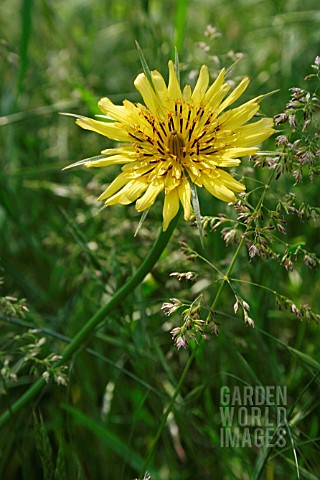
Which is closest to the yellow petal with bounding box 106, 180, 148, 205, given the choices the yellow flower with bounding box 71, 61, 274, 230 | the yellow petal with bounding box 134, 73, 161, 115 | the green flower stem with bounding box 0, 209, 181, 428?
the yellow flower with bounding box 71, 61, 274, 230

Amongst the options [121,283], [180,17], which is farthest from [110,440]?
[180,17]

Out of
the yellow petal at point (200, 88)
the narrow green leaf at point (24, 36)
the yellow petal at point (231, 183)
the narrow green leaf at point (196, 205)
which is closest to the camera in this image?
the narrow green leaf at point (196, 205)

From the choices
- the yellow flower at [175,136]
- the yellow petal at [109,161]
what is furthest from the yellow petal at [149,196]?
the yellow petal at [109,161]

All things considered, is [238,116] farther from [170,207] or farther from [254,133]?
[170,207]

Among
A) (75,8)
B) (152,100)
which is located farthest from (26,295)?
(75,8)

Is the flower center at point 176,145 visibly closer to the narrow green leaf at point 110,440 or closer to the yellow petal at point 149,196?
the yellow petal at point 149,196

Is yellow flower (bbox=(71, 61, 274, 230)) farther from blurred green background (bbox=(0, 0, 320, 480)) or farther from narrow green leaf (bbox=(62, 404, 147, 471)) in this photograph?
narrow green leaf (bbox=(62, 404, 147, 471))
